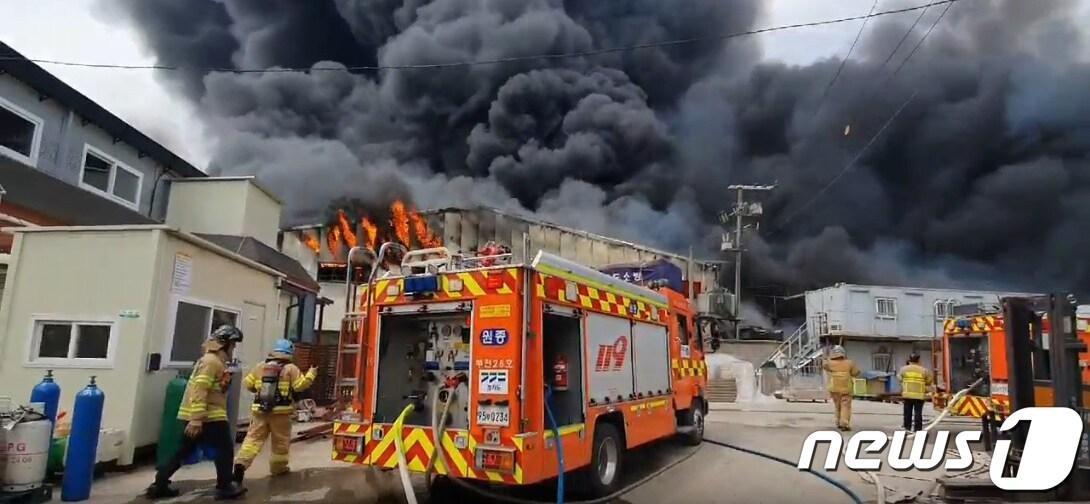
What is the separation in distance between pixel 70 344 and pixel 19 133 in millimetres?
7498

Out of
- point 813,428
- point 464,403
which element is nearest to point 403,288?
point 464,403

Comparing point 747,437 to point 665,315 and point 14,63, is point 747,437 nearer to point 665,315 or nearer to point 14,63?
point 665,315

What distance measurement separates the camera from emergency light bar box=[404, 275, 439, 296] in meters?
5.66

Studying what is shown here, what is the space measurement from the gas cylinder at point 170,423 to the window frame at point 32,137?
7812mm

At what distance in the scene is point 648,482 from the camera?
22.9 feet

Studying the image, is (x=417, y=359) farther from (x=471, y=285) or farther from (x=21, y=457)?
(x=21, y=457)

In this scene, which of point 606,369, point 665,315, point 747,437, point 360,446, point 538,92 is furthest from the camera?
point 538,92

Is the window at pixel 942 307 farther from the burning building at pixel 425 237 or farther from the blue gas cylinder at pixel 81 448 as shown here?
the blue gas cylinder at pixel 81 448

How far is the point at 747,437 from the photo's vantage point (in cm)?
1074

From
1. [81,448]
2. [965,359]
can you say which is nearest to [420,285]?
[81,448]

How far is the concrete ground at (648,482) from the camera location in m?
6.07

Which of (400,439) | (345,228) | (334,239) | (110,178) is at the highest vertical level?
(345,228)

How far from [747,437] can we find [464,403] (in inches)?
268

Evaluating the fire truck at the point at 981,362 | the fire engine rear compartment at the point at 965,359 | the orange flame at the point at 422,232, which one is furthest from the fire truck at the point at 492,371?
the orange flame at the point at 422,232
